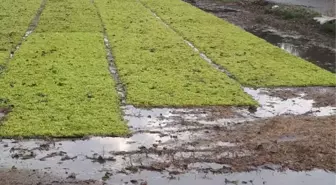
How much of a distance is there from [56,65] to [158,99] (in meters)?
3.38

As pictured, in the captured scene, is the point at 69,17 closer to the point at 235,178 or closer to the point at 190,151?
the point at 190,151

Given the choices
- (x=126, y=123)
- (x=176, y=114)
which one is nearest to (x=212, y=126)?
(x=176, y=114)

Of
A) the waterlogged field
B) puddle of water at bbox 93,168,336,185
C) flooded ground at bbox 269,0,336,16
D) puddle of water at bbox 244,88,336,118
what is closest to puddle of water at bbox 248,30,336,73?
the waterlogged field

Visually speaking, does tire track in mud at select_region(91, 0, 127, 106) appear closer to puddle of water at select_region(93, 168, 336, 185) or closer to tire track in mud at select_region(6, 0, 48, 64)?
tire track in mud at select_region(6, 0, 48, 64)

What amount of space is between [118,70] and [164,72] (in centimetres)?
113

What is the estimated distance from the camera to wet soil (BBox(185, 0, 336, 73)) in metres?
14.9

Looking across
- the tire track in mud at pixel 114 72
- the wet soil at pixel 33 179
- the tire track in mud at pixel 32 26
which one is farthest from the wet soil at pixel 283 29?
the wet soil at pixel 33 179

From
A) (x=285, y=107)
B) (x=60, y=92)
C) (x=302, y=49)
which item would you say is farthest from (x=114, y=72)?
(x=302, y=49)

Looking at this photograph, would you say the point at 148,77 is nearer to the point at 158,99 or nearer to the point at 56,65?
the point at 158,99

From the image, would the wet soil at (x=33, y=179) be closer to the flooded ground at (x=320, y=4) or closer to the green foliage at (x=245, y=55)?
the green foliage at (x=245, y=55)

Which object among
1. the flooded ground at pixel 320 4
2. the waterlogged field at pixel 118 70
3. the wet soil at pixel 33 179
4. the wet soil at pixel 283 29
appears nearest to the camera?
the wet soil at pixel 33 179

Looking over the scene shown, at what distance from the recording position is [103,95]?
972 cm

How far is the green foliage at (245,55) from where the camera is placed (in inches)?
451

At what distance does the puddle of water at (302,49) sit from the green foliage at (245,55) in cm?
63
